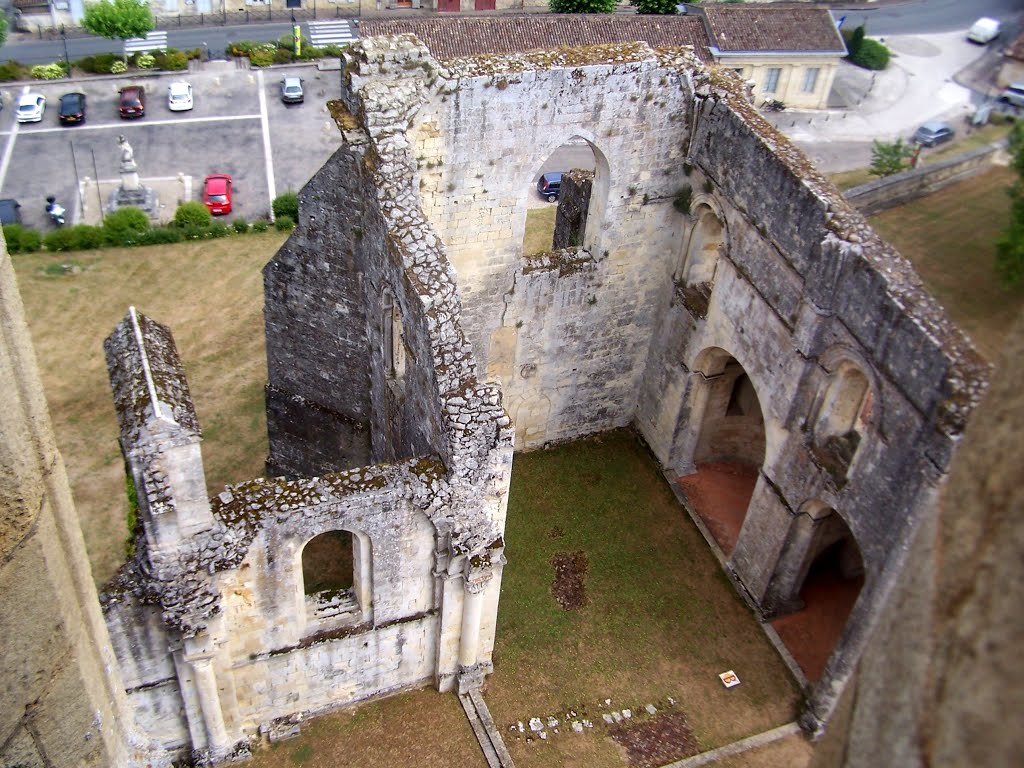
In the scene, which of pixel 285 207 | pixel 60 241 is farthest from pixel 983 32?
pixel 60 241

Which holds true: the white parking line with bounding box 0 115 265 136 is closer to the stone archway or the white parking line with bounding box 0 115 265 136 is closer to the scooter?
the scooter

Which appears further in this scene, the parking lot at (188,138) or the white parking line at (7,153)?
the white parking line at (7,153)

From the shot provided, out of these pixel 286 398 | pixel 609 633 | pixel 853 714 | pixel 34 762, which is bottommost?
pixel 609 633

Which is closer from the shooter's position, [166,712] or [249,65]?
[166,712]

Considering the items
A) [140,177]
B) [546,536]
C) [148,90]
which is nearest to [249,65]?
[148,90]

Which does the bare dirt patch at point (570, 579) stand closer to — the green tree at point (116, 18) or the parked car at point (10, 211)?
the parked car at point (10, 211)

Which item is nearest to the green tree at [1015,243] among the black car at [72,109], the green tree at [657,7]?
the green tree at [657,7]

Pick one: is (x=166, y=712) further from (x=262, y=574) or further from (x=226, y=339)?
(x=226, y=339)

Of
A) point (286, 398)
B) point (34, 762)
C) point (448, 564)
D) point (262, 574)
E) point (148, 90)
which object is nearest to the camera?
point (34, 762)
